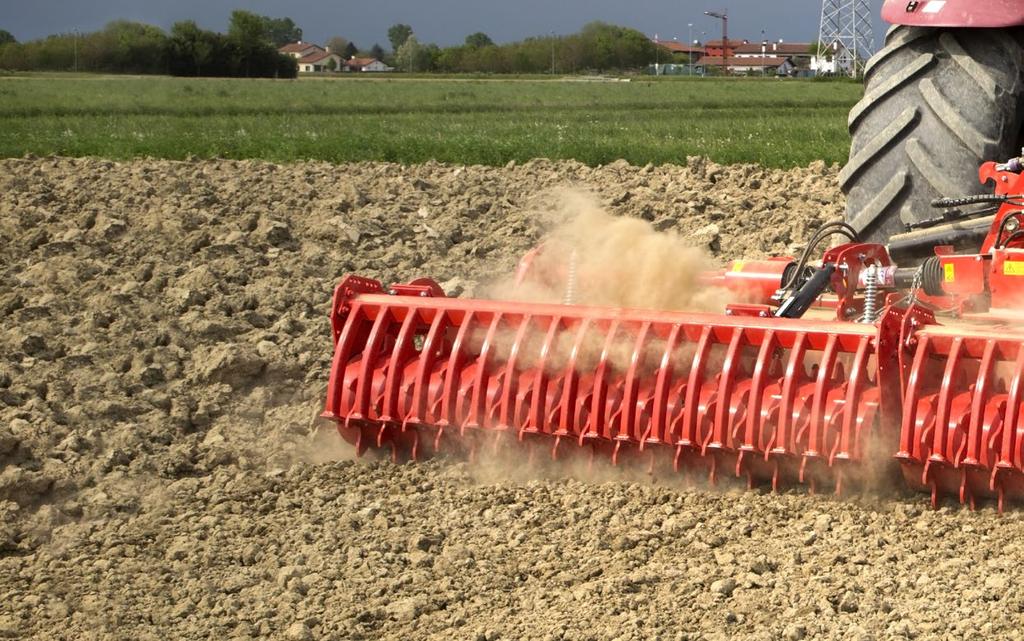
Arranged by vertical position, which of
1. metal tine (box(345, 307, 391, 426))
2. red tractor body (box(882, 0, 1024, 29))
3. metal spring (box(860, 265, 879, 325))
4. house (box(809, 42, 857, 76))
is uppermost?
house (box(809, 42, 857, 76))

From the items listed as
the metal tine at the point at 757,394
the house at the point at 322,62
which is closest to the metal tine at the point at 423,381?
the metal tine at the point at 757,394

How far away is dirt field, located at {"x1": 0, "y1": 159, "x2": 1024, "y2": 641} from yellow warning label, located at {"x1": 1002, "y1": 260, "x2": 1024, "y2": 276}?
0.92 meters

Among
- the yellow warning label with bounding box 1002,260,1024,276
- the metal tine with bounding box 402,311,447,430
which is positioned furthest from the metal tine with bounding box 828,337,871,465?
the metal tine with bounding box 402,311,447,430

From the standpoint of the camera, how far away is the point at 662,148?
1684 centimetres

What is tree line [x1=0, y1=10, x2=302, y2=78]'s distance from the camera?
55062 mm

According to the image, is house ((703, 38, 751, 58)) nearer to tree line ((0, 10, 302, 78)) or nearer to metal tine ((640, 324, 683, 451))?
tree line ((0, 10, 302, 78))

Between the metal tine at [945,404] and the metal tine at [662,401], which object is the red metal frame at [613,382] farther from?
the metal tine at [945,404]

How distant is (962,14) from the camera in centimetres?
576

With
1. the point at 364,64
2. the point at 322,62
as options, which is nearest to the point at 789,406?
the point at 322,62

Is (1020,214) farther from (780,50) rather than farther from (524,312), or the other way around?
(780,50)

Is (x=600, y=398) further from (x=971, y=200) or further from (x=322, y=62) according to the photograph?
(x=322, y=62)

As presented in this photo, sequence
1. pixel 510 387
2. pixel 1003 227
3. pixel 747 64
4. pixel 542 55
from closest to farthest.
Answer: pixel 1003 227 → pixel 510 387 → pixel 542 55 → pixel 747 64

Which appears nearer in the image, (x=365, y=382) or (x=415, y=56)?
(x=365, y=382)

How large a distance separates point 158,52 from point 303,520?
5437 centimetres
